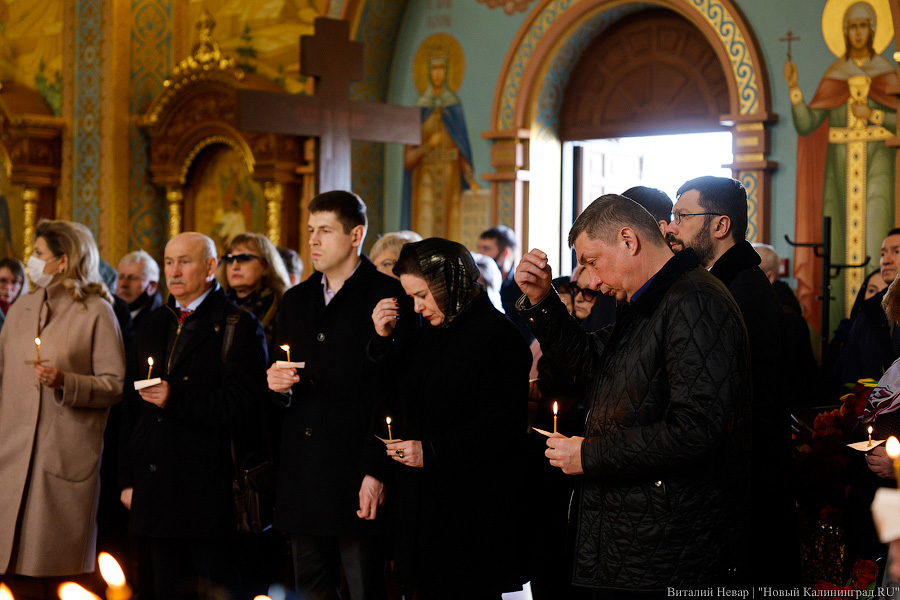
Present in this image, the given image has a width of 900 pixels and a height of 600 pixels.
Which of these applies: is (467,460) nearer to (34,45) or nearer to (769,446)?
(769,446)

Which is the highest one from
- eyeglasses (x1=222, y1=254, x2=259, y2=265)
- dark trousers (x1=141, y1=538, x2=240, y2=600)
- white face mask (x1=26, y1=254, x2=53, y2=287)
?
eyeglasses (x1=222, y1=254, x2=259, y2=265)

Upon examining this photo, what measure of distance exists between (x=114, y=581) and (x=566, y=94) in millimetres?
8539

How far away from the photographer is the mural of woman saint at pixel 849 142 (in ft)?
23.3

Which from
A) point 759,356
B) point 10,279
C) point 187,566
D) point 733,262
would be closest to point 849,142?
point 733,262

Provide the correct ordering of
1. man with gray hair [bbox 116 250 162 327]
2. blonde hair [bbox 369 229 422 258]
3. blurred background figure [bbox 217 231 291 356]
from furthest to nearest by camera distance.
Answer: man with gray hair [bbox 116 250 162 327] < blonde hair [bbox 369 229 422 258] < blurred background figure [bbox 217 231 291 356]

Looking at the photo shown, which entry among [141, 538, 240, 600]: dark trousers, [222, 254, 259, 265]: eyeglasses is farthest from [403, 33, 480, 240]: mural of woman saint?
[141, 538, 240, 600]: dark trousers

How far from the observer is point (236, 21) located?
37.5 ft

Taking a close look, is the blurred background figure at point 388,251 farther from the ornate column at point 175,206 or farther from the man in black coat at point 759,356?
the ornate column at point 175,206

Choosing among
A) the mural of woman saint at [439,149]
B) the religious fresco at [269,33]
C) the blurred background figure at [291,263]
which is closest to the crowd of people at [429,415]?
the blurred background figure at [291,263]

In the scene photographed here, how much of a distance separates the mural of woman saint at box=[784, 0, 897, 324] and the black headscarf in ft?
15.8

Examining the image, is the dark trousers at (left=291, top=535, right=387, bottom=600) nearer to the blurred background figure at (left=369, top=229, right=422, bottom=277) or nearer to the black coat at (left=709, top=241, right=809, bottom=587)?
the black coat at (left=709, top=241, right=809, bottom=587)

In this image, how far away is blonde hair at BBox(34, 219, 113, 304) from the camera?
4.63m

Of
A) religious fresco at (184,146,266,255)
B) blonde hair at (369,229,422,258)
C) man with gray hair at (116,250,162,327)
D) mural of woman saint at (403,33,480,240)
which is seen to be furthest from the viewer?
religious fresco at (184,146,266,255)

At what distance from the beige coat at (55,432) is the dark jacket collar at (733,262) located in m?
2.84
